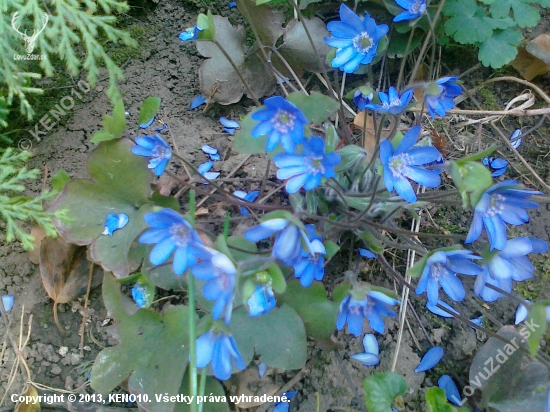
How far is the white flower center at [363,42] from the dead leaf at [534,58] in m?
0.87

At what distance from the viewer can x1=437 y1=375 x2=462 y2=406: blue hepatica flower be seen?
57.9 inches

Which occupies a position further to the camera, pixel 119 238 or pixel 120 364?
pixel 119 238

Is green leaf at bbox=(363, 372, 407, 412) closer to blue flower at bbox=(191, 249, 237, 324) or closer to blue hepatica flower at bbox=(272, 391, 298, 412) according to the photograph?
blue hepatica flower at bbox=(272, 391, 298, 412)

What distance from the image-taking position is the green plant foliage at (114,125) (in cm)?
142

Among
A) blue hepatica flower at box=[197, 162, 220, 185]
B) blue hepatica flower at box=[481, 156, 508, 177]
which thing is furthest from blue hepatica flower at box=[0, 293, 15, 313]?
blue hepatica flower at box=[481, 156, 508, 177]

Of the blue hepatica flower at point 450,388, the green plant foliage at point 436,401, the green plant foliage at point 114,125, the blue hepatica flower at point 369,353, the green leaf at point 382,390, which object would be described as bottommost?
the blue hepatica flower at point 450,388

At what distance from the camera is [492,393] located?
4.60 feet

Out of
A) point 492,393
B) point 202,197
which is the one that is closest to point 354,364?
point 492,393

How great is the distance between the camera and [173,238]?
1207 mm

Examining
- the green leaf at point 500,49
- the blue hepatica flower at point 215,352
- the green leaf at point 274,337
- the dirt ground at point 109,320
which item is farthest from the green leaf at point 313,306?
the green leaf at point 500,49

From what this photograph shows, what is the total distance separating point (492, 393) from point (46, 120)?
190cm

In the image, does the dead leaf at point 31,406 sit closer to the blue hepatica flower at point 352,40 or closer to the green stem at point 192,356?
the green stem at point 192,356

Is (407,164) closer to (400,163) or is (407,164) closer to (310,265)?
(400,163)

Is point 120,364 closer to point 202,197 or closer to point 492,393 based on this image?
point 202,197
